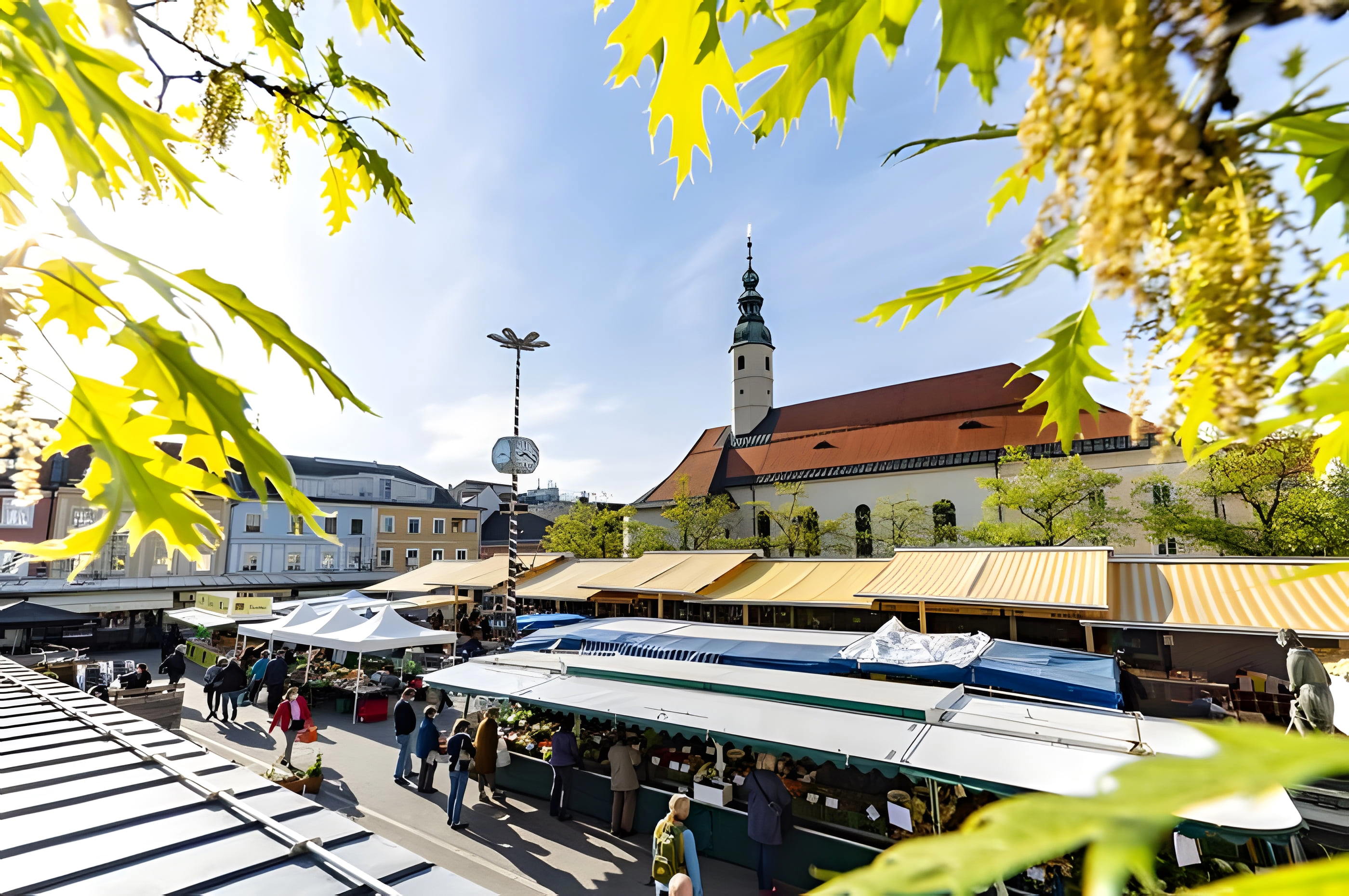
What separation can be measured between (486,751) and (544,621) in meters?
10.3

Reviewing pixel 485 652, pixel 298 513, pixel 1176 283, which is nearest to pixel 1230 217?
pixel 1176 283

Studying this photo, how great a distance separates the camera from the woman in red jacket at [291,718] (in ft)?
37.7

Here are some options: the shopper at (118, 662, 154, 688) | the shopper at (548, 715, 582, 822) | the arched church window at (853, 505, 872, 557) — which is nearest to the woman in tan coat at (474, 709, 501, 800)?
the shopper at (548, 715, 582, 822)

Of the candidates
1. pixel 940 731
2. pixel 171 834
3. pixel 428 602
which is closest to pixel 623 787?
pixel 940 731

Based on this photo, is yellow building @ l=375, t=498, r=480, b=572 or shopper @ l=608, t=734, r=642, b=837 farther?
yellow building @ l=375, t=498, r=480, b=572

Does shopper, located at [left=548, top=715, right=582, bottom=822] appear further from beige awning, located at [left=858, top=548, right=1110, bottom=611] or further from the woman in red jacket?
beige awning, located at [left=858, top=548, right=1110, bottom=611]

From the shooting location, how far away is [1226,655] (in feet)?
66.0

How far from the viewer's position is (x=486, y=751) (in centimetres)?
1031

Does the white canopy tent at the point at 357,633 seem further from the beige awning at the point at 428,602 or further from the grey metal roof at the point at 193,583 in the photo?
the grey metal roof at the point at 193,583

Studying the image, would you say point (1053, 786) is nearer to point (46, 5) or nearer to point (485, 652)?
point (46, 5)

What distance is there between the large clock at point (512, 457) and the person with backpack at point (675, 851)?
596 inches

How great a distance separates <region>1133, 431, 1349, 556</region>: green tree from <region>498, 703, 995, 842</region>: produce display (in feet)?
53.3

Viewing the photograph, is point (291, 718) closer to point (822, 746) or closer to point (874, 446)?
point (822, 746)

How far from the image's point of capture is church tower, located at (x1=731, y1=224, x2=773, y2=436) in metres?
55.6
